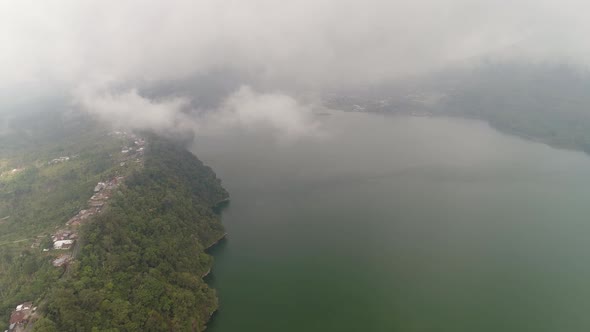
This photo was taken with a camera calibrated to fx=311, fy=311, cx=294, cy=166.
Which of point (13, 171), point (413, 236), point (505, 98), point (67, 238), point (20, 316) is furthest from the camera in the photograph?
point (505, 98)

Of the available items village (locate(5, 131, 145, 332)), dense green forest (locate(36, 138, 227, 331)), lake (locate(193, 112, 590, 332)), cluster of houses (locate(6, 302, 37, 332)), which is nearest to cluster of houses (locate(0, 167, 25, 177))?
village (locate(5, 131, 145, 332))

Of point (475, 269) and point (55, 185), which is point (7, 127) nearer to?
point (55, 185)

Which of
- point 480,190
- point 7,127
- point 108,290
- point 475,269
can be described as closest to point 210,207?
point 108,290

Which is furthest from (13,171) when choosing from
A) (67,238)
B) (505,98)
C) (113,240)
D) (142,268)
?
(505,98)

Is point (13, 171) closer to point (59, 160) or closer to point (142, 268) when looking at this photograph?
point (59, 160)

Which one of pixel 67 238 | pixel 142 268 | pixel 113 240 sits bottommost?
pixel 142 268

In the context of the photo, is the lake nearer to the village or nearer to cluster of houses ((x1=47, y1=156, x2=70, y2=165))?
the village
